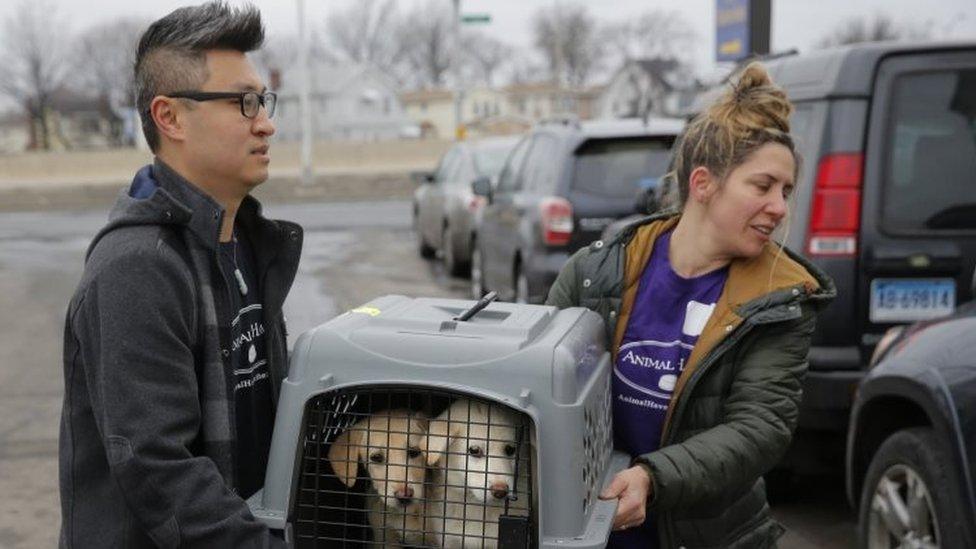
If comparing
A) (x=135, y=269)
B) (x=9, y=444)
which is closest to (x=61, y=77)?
(x=9, y=444)

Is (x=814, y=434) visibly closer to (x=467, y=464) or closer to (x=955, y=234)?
(x=955, y=234)

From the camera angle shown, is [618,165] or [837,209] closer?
[837,209]

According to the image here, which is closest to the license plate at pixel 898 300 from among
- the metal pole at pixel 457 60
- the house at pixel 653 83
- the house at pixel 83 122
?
the metal pole at pixel 457 60

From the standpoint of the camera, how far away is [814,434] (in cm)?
533

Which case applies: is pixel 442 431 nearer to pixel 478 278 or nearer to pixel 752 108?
pixel 752 108

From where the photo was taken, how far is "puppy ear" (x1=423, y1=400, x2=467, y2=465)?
194 cm

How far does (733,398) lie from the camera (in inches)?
89.9

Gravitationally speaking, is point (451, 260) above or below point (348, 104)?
above

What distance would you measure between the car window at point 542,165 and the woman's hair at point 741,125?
6.23m

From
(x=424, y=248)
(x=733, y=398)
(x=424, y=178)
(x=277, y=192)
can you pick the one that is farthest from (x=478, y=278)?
(x=277, y=192)

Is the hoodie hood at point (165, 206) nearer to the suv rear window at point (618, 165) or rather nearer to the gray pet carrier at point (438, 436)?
the gray pet carrier at point (438, 436)

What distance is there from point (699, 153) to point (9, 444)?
522 centimetres

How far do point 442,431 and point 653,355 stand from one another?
1.93 feet

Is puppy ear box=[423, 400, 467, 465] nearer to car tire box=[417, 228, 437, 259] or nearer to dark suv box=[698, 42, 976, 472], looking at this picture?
dark suv box=[698, 42, 976, 472]
